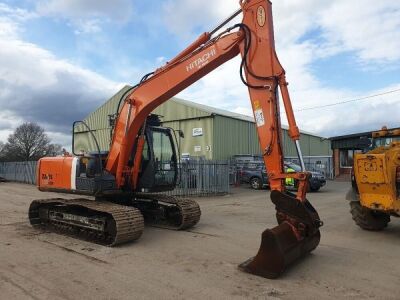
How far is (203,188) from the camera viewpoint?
19.8 metres

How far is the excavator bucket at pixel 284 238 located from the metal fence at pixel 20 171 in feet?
84.4

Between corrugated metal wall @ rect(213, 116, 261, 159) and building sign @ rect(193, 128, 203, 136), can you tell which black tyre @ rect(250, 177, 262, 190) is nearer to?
corrugated metal wall @ rect(213, 116, 261, 159)

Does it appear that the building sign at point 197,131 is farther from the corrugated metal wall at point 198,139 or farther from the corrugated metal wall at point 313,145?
the corrugated metal wall at point 313,145

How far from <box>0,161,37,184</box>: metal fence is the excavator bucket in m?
25.7

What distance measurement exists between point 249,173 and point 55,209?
15.2m

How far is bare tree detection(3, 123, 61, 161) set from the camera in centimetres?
6538

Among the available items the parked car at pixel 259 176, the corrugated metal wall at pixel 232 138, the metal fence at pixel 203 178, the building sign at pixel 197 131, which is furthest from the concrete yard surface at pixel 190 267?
the building sign at pixel 197 131

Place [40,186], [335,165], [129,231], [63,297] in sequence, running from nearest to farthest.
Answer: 1. [63,297]
2. [129,231]
3. [40,186]
4. [335,165]

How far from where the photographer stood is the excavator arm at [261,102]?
624cm

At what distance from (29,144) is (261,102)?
66.4 m

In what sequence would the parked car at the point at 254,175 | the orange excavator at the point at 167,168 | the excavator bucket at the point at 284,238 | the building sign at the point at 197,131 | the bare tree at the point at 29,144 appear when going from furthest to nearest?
the bare tree at the point at 29,144 < the building sign at the point at 197,131 < the parked car at the point at 254,175 < the orange excavator at the point at 167,168 < the excavator bucket at the point at 284,238

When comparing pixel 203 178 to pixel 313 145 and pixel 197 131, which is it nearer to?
pixel 197 131

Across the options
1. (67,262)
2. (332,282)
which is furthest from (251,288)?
(67,262)

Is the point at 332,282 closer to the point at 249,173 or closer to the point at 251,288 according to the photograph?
the point at 251,288
